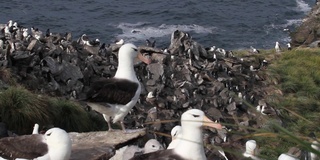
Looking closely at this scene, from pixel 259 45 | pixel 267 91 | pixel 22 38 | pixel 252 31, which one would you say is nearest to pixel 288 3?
pixel 252 31

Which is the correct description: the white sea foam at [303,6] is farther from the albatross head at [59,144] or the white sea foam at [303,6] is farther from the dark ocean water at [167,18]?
the albatross head at [59,144]

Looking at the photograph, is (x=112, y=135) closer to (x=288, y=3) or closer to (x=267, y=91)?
(x=267, y=91)

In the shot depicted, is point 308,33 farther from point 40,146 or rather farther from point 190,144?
point 190,144

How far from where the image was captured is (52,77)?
50.9 ft

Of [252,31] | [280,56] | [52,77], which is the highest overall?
[52,77]

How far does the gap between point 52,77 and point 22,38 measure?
236 centimetres

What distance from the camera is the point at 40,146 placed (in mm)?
7484

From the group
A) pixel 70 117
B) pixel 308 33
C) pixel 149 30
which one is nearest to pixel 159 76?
pixel 70 117

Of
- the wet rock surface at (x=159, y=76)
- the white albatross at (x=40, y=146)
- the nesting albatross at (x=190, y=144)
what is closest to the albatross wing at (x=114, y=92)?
the white albatross at (x=40, y=146)

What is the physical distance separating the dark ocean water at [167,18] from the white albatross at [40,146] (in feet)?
116

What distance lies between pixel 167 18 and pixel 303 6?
12.9m

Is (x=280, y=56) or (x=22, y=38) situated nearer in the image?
(x=22, y=38)

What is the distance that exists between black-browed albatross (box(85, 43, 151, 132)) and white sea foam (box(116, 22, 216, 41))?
35.3m

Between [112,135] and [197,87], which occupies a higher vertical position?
[112,135]
